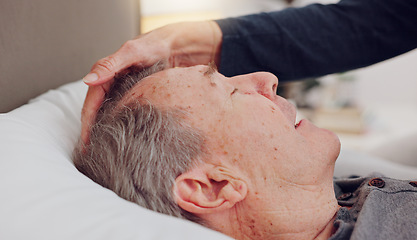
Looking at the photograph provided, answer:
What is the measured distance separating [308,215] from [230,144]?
226mm

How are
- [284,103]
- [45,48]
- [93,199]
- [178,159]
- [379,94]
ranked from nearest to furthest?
[93,199], [178,159], [284,103], [45,48], [379,94]

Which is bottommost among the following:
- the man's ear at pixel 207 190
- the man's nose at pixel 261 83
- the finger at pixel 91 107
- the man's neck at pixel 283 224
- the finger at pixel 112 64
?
the man's neck at pixel 283 224

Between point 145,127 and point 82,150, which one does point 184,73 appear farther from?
point 82,150

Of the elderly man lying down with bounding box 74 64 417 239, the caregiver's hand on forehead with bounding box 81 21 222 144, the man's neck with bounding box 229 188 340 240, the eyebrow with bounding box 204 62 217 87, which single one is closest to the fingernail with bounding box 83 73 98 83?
the caregiver's hand on forehead with bounding box 81 21 222 144

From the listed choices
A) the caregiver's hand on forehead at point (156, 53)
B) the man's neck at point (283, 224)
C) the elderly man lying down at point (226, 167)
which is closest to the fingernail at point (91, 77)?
the caregiver's hand on forehead at point (156, 53)

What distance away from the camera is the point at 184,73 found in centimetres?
76

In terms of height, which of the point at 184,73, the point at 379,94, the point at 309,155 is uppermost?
the point at 184,73

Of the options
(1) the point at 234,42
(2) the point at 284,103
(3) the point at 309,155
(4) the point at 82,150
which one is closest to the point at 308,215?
(3) the point at 309,155

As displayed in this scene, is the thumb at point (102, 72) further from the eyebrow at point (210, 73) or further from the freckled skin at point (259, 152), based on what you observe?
the eyebrow at point (210, 73)

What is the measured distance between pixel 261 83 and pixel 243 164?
0.78ft

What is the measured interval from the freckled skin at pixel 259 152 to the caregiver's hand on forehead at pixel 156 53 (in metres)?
0.12

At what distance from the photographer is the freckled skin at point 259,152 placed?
67 centimetres

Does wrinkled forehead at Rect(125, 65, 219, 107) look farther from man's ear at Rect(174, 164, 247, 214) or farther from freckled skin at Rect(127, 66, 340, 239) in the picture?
man's ear at Rect(174, 164, 247, 214)

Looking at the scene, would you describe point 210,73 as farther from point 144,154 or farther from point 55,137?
point 55,137
